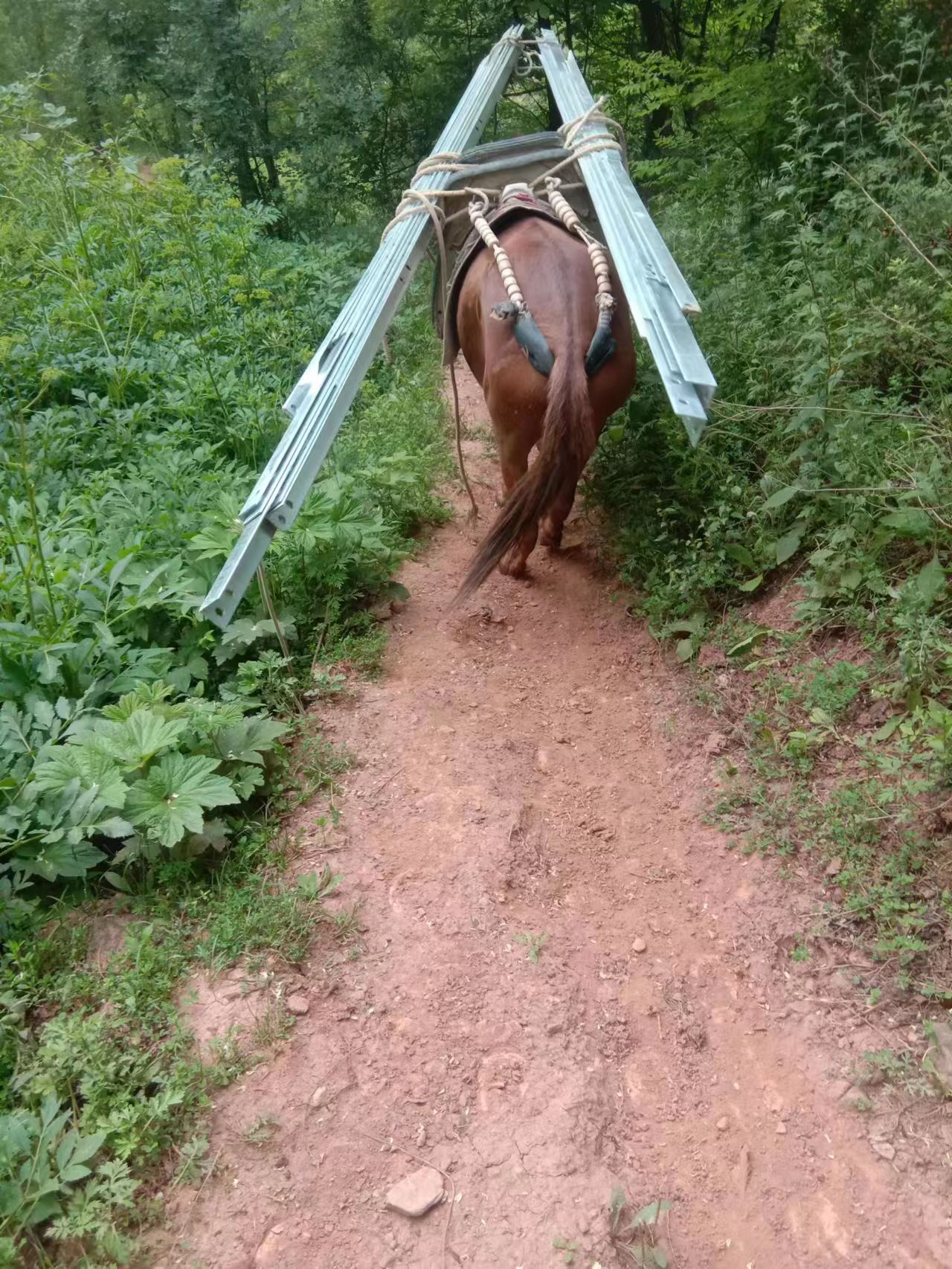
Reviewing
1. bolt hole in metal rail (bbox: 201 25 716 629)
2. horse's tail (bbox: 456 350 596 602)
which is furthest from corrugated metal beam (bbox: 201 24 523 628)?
horse's tail (bbox: 456 350 596 602)

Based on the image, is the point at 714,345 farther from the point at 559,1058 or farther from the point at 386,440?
the point at 559,1058

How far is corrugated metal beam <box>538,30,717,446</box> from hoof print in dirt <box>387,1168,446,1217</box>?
2.04 metres

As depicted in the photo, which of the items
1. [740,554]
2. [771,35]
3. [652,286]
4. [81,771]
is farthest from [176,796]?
[771,35]

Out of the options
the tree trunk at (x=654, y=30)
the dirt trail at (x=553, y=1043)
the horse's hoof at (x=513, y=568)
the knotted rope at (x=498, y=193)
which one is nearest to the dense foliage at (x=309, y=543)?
the dirt trail at (x=553, y=1043)

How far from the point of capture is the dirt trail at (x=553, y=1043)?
1.92 meters

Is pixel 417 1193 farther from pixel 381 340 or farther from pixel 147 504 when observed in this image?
pixel 147 504

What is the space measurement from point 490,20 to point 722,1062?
962 cm

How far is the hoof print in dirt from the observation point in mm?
1948

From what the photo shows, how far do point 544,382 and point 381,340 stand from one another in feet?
2.32

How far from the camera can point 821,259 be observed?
3959 millimetres

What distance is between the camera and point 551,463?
3.40 meters

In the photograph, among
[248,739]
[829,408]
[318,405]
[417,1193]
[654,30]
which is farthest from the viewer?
[654,30]

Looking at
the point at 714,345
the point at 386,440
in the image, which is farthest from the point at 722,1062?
the point at 386,440

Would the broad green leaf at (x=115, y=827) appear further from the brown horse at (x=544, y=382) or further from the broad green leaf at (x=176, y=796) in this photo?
the brown horse at (x=544, y=382)
